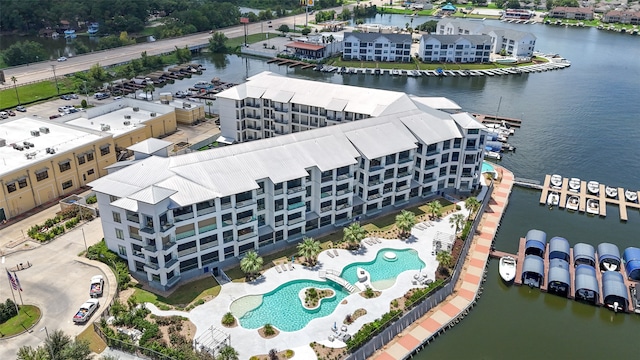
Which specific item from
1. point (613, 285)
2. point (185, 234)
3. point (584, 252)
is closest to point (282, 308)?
point (185, 234)

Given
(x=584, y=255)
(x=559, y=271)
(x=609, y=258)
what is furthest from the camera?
(x=584, y=255)

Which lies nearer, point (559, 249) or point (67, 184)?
point (559, 249)

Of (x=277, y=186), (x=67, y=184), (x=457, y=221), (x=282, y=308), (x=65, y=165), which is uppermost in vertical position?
(x=277, y=186)

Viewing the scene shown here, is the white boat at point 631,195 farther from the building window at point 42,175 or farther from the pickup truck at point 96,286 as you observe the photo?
the building window at point 42,175

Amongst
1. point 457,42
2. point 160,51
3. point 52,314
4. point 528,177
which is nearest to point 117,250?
point 52,314

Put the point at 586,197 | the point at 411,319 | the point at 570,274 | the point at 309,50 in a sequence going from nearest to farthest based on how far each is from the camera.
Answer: the point at 411,319 < the point at 570,274 < the point at 586,197 < the point at 309,50

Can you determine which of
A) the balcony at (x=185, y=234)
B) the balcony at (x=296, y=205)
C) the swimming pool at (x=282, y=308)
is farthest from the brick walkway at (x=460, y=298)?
the balcony at (x=185, y=234)

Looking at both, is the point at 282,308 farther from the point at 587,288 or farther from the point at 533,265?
the point at 587,288
